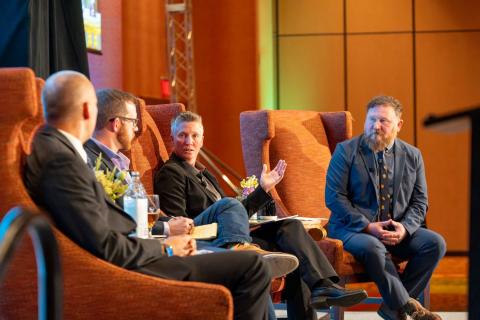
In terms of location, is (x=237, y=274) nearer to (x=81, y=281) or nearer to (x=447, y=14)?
(x=81, y=281)

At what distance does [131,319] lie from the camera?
2732 millimetres

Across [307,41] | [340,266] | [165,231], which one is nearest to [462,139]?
[307,41]

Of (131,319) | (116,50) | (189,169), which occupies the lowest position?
(131,319)

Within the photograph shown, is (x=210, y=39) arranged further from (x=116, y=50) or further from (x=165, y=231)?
(x=165, y=231)

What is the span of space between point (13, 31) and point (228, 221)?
→ 1.56 meters

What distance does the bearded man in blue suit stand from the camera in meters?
4.67

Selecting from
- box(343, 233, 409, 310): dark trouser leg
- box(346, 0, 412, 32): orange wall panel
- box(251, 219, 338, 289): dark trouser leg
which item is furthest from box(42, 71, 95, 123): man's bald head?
box(346, 0, 412, 32): orange wall panel

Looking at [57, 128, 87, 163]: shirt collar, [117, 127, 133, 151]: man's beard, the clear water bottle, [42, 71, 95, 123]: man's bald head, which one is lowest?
the clear water bottle

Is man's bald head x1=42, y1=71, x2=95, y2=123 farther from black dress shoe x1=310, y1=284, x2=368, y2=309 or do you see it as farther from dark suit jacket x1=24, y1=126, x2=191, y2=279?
black dress shoe x1=310, y1=284, x2=368, y2=309

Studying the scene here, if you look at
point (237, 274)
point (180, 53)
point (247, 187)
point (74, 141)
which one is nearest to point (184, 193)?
point (247, 187)

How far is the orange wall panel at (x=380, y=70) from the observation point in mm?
9945

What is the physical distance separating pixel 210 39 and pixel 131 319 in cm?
683

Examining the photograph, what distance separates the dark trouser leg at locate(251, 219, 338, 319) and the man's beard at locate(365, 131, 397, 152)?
0.87 m

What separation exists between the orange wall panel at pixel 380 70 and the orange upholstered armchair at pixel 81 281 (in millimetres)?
7415
